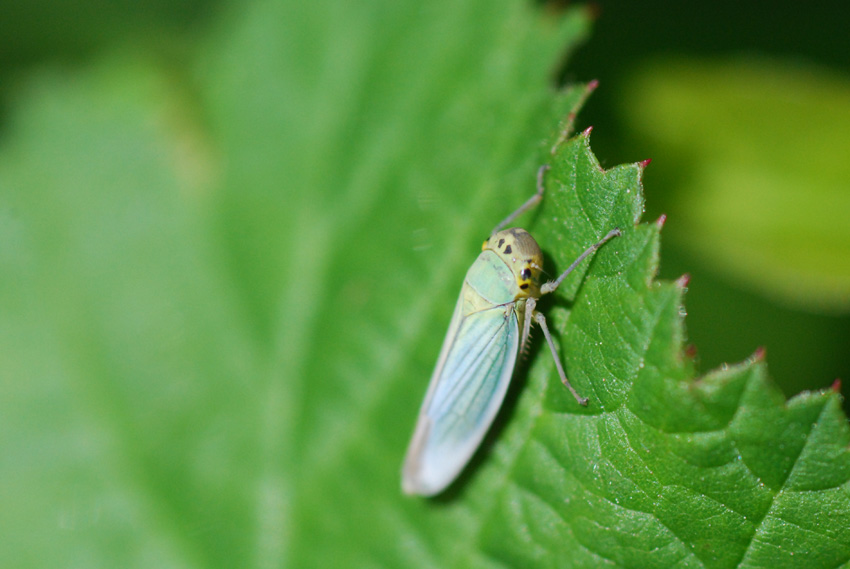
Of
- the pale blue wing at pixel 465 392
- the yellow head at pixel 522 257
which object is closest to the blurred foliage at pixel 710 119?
the yellow head at pixel 522 257

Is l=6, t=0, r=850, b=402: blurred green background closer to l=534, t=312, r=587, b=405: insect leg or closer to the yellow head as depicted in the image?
the yellow head

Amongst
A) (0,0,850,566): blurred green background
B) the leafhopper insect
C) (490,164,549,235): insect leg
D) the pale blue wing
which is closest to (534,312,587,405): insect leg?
the leafhopper insect

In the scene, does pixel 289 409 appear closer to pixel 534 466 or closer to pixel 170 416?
pixel 170 416

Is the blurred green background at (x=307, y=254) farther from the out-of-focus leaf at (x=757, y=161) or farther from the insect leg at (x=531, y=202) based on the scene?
the insect leg at (x=531, y=202)

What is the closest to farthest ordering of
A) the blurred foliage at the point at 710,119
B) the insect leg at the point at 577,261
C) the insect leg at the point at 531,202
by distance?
the insect leg at the point at 577,261
the insect leg at the point at 531,202
the blurred foliage at the point at 710,119

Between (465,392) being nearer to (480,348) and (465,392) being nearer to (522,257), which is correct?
(480,348)

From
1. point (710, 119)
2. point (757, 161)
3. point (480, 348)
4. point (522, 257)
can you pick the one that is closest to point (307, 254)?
point (480, 348)

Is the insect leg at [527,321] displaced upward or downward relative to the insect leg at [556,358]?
upward
